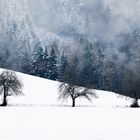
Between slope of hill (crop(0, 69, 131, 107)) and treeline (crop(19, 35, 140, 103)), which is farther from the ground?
treeline (crop(19, 35, 140, 103))

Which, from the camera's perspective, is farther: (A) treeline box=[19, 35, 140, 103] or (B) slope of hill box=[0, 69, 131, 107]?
(A) treeline box=[19, 35, 140, 103]

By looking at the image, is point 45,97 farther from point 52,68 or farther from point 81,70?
point 81,70

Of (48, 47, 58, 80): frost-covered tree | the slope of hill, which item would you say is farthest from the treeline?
the slope of hill

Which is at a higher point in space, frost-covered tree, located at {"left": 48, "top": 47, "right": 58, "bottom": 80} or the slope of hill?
frost-covered tree, located at {"left": 48, "top": 47, "right": 58, "bottom": 80}

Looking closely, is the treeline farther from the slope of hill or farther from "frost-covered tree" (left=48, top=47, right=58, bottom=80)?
the slope of hill

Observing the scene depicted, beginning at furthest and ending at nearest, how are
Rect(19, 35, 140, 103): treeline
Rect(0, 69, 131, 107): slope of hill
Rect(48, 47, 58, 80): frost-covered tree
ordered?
Rect(19, 35, 140, 103): treeline < Rect(48, 47, 58, 80): frost-covered tree < Rect(0, 69, 131, 107): slope of hill

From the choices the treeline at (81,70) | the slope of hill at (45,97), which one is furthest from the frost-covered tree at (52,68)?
the slope of hill at (45,97)

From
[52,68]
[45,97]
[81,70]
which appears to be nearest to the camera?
[45,97]

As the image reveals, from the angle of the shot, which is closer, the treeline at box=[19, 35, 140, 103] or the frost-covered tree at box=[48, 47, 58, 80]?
the frost-covered tree at box=[48, 47, 58, 80]

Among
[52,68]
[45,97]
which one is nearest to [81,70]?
[52,68]

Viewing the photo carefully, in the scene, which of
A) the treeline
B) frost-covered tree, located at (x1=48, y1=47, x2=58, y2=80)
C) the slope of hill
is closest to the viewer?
the slope of hill

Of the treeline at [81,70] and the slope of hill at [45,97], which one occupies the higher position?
the treeline at [81,70]

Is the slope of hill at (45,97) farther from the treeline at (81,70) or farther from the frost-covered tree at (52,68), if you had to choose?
the frost-covered tree at (52,68)

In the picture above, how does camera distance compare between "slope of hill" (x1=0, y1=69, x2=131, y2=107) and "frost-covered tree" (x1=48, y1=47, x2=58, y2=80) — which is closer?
"slope of hill" (x1=0, y1=69, x2=131, y2=107)
